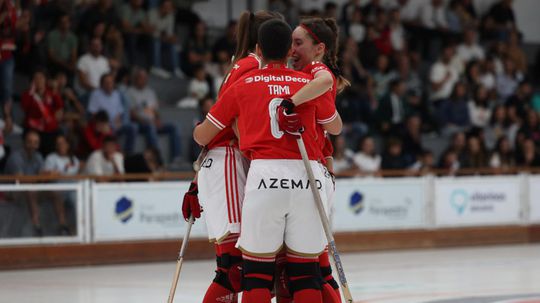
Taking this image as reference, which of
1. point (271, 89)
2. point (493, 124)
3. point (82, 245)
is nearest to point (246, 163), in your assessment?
point (271, 89)

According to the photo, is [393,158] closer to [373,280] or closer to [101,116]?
[101,116]

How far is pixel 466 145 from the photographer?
17.6 metres

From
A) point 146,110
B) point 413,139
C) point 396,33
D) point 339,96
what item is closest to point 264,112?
point 146,110

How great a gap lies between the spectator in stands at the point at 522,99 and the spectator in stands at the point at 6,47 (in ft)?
32.0

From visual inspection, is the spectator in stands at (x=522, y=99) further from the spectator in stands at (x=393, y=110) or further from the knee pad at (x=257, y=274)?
the knee pad at (x=257, y=274)

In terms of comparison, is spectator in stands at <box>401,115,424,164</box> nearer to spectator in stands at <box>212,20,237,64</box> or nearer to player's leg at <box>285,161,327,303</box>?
spectator in stands at <box>212,20,237,64</box>

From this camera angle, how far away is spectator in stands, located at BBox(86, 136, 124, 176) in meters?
13.6

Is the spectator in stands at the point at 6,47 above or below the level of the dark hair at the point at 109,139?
above

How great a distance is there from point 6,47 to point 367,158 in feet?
19.0

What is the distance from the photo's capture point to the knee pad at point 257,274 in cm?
569

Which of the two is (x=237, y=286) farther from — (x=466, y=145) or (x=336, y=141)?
(x=466, y=145)

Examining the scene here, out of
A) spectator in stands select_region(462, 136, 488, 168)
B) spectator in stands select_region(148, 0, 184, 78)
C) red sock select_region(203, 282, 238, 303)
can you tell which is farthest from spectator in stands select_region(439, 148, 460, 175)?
red sock select_region(203, 282, 238, 303)

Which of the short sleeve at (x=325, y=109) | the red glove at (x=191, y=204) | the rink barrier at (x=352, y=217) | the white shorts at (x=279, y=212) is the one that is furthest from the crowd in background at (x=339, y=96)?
the white shorts at (x=279, y=212)

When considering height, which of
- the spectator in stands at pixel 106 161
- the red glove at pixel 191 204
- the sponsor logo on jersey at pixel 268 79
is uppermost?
the sponsor logo on jersey at pixel 268 79
